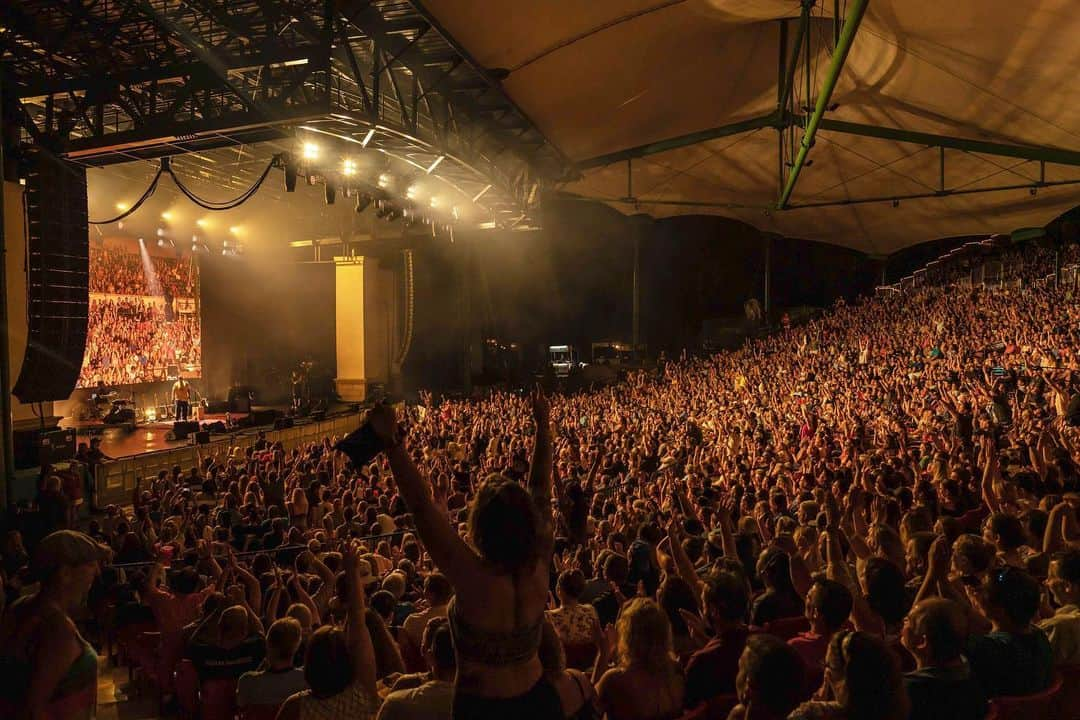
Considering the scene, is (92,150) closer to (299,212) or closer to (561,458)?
(561,458)

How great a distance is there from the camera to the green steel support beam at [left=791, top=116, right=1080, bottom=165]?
47.1 feet

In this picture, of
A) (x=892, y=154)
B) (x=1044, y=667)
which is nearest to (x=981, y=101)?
(x=892, y=154)

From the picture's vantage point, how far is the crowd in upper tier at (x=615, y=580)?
204 cm

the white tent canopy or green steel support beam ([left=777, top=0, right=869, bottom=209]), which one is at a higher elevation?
the white tent canopy

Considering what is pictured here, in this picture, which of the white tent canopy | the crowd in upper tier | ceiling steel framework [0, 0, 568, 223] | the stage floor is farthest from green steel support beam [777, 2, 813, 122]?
the stage floor

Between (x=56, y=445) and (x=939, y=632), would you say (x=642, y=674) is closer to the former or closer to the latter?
(x=939, y=632)

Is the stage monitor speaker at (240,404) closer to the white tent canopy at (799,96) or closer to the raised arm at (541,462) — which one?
the white tent canopy at (799,96)

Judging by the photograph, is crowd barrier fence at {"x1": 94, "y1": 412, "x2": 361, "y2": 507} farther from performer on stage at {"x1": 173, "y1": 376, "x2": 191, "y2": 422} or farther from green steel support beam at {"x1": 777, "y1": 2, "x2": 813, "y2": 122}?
green steel support beam at {"x1": 777, "y1": 2, "x2": 813, "y2": 122}

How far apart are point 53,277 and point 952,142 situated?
47.7ft

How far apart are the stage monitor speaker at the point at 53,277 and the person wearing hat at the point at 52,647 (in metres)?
9.72

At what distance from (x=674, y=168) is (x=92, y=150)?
1175cm

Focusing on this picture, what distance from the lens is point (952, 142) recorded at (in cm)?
1474

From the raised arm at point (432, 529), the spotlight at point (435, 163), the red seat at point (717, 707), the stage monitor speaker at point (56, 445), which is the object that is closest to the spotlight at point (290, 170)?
the spotlight at point (435, 163)

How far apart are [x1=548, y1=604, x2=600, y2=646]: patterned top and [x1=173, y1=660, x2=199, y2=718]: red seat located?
5.79 feet
